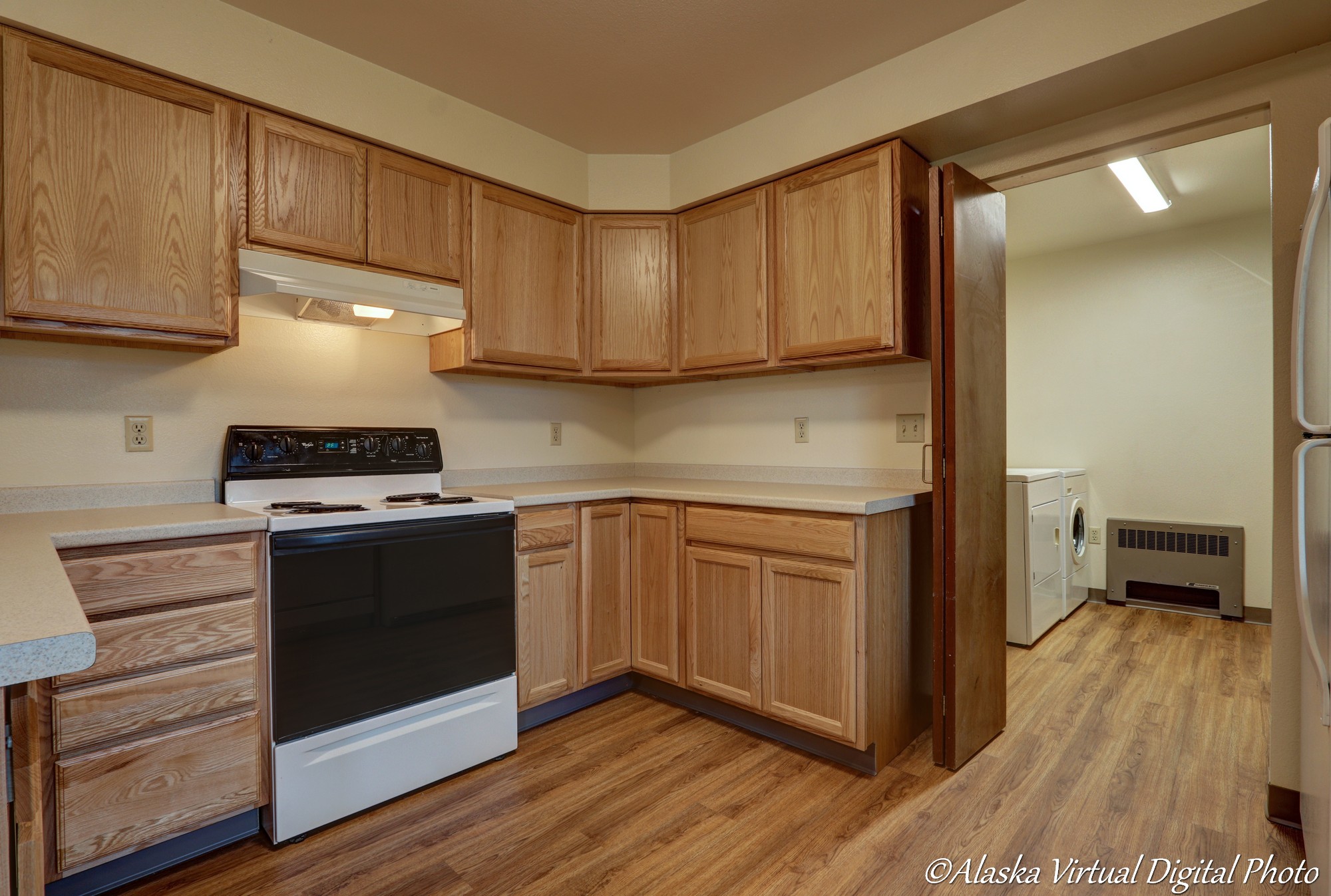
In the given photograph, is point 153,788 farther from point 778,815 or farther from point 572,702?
point 778,815

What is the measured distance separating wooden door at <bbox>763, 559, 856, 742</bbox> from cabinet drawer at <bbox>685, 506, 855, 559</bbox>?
56mm

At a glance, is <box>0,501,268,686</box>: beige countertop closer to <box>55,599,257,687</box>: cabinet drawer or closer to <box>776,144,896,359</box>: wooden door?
<box>55,599,257,687</box>: cabinet drawer

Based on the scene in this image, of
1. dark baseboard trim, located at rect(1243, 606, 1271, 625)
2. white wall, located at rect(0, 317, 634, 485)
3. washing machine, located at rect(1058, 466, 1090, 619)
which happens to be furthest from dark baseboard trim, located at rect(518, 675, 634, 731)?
dark baseboard trim, located at rect(1243, 606, 1271, 625)

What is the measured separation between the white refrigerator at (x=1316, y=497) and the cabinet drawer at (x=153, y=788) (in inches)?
96.3

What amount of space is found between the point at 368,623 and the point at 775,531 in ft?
4.44

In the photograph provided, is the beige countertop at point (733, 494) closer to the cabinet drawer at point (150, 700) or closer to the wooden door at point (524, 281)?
the wooden door at point (524, 281)

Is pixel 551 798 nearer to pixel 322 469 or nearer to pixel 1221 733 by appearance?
pixel 322 469

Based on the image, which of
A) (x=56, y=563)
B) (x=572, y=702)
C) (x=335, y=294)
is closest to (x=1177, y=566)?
(x=572, y=702)

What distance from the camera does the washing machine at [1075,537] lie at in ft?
13.0

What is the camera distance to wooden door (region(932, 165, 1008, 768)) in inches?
87.1

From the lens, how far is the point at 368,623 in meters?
1.99

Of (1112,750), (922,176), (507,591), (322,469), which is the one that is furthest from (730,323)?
(1112,750)

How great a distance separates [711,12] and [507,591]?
2039 mm

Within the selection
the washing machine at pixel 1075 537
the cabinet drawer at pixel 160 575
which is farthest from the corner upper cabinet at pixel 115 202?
the washing machine at pixel 1075 537
